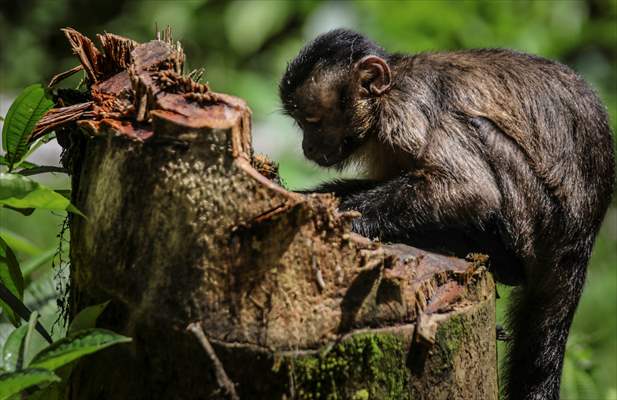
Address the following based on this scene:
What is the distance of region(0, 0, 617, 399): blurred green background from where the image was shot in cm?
926

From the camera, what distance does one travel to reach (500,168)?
454 cm

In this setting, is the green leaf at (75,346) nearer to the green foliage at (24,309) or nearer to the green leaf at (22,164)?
the green foliage at (24,309)

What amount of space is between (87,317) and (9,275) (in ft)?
2.11

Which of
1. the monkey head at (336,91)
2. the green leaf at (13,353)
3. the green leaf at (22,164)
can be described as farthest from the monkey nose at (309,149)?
the green leaf at (13,353)

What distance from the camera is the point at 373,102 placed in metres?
4.86

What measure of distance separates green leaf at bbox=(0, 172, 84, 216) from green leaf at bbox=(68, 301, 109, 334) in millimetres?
309

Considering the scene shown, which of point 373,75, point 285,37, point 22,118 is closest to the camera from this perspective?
point 22,118

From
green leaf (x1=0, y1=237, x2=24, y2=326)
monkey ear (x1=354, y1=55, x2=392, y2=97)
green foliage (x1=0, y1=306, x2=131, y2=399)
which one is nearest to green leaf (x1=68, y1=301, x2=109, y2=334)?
green foliage (x1=0, y1=306, x2=131, y2=399)

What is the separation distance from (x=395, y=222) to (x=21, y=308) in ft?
6.06

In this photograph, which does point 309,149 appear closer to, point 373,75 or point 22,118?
point 373,75

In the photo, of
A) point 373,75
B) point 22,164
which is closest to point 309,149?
point 373,75

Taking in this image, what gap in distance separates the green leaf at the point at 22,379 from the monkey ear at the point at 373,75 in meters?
2.74

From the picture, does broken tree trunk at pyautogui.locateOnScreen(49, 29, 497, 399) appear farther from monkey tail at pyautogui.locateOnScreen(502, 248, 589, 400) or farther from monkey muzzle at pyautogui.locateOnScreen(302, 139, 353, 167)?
monkey muzzle at pyautogui.locateOnScreen(302, 139, 353, 167)

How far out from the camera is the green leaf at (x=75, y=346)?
8.54 feet
